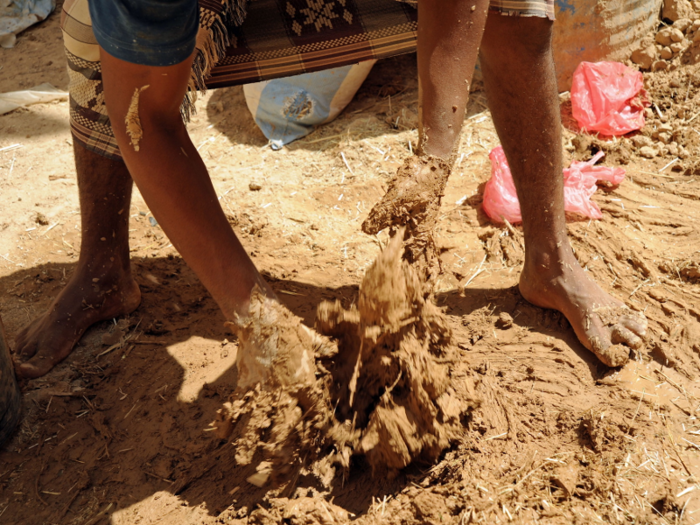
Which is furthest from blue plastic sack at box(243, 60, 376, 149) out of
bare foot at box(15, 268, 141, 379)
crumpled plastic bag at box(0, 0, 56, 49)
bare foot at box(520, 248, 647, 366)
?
crumpled plastic bag at box(0, 0, 56, 49)

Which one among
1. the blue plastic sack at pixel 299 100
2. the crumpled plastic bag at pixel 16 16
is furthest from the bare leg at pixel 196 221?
the crumpled plastic bag at pixel 16 16

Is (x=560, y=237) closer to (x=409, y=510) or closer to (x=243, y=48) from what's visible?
(x=409, y=510)

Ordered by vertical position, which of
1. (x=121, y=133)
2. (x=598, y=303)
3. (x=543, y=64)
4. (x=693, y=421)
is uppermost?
(x=121, y=133)

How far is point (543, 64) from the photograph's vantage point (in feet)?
6.39

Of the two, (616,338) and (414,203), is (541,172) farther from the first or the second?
(414,203)

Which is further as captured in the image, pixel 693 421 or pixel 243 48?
pixel 243 48

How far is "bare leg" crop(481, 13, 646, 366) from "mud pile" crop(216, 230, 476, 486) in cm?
59

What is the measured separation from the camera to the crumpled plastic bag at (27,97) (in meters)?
4.16

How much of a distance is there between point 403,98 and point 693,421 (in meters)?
2.64

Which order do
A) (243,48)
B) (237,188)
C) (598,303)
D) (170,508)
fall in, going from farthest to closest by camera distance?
(237,188) < (243,48) < (598,303) < (170,508)

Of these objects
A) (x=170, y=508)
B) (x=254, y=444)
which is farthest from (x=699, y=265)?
(x=170, y=508)

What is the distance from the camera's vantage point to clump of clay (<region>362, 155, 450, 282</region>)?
1438 mm

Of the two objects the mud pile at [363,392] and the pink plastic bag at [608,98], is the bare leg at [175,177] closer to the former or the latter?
the mud pile at [363,392]

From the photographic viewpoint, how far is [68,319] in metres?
2.32
